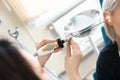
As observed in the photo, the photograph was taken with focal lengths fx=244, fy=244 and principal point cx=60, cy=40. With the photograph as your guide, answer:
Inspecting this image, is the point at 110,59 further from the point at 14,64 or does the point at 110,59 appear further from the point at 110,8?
the point at 14,64

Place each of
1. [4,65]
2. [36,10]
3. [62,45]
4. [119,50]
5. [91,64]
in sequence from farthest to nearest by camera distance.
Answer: [91,64]
[36,10]
[119,50]
[62,45]
[4,65]

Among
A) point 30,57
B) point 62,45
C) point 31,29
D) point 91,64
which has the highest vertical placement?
point 30,57

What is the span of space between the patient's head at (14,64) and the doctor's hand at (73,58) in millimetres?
695

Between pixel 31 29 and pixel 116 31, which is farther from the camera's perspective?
pixel 31 29

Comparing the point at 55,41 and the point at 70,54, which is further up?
the point at 55,41

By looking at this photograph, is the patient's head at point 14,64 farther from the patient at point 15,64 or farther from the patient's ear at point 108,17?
the patient's ear at point 108,17

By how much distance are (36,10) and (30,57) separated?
1.81 metres

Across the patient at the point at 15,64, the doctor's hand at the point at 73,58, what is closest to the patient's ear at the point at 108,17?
the doctor's hand at the point at 73,58

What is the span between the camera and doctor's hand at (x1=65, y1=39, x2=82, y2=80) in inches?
50.8

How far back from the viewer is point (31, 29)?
243cm

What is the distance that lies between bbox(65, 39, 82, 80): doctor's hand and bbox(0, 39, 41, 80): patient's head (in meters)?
0.70

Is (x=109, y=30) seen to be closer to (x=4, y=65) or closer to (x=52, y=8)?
(x=4, y=65)

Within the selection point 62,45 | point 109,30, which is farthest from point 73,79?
point 109,30

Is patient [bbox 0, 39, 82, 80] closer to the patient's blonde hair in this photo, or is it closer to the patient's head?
the patient's head
